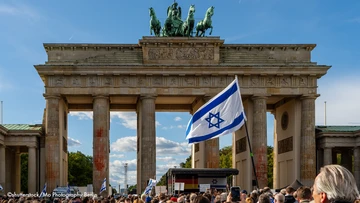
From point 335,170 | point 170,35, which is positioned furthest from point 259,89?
point 335,170

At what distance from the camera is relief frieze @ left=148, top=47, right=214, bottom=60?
245 feet

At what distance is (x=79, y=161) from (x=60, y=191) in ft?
309

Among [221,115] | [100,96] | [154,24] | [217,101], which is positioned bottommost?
[221,115]

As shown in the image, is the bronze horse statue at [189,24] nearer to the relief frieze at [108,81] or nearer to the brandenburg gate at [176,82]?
the brandenburg gate at [176,82]

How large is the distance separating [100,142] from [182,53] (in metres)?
13.7

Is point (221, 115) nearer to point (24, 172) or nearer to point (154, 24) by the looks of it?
point (154, 24)

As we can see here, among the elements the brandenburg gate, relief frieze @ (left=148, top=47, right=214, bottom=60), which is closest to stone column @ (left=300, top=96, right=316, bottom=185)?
the brandenburg gate

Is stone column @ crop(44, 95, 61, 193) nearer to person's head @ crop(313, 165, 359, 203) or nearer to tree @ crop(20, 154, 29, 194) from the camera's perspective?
tree @ crop(20, 154, 29, 194)

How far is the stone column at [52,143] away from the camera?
71.6m

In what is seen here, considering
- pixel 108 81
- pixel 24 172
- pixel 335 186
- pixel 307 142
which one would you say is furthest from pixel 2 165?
pixel 335 186

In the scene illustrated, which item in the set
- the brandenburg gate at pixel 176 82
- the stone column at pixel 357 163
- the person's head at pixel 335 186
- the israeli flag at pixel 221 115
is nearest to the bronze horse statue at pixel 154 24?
the brandenburg gate at pixel 176 82

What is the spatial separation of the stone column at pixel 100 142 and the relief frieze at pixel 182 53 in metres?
7.44

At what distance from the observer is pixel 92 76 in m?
73.9

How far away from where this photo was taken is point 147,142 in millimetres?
73875
